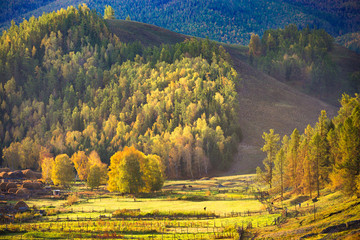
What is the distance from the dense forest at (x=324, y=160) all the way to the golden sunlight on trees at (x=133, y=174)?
2831 cm

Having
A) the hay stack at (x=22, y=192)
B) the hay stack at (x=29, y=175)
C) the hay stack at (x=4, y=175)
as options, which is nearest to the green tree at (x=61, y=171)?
the hay stack at (x=29, y=175)

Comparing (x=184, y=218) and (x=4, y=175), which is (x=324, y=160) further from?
(x=4, y=175)

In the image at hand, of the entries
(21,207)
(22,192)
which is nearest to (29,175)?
(22,192)

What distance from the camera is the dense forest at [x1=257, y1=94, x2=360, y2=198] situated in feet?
247

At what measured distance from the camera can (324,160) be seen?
3595 inches

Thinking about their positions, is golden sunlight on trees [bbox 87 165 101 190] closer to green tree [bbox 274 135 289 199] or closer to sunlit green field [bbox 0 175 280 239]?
sunlit green field [bbox 0 175 280 239]

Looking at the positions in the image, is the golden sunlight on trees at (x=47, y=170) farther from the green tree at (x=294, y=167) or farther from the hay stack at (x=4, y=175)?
the green tree at (x=294, y=167)

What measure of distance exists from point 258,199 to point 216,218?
73.7 feet

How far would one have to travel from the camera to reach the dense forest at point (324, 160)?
7519cm

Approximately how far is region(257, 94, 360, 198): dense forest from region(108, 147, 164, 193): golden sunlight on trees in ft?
92.9

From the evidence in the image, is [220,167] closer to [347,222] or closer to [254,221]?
[254,221]

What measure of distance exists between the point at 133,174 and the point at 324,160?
165 ft

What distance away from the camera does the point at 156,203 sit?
339 feet

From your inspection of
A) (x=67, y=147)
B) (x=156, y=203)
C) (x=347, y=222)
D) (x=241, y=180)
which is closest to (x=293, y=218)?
(x=347, y=222)
